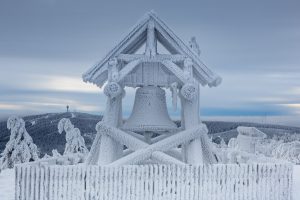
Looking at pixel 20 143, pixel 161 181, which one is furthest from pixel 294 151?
pixel 161 181

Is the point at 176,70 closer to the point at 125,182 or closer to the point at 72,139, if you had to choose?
the point at 125,182

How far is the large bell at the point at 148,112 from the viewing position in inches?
598

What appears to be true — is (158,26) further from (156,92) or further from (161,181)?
(161,181)

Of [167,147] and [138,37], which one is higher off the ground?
[138,37]

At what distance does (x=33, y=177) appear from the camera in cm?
1288

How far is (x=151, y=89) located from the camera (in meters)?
15.3

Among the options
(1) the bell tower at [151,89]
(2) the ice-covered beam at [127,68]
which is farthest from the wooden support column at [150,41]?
(2) the ice-covered beam at [127,68]

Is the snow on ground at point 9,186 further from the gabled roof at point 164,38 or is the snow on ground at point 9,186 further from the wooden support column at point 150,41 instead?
the wooden support column at point 150,41

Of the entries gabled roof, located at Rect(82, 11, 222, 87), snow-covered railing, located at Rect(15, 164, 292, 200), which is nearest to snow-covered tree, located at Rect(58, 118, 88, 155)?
gabled roof, located at Rect(82, 11, 222, 87)

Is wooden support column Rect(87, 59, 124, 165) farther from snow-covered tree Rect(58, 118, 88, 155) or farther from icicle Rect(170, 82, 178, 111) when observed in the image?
snow-covered tree Rect(58, 118, 88, 155)

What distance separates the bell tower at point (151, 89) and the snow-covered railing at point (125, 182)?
135 centimetres

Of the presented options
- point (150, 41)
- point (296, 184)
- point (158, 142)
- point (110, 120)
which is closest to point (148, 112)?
point (158, 142)

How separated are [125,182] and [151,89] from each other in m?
3.72

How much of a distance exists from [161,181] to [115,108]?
3181 millimetres
